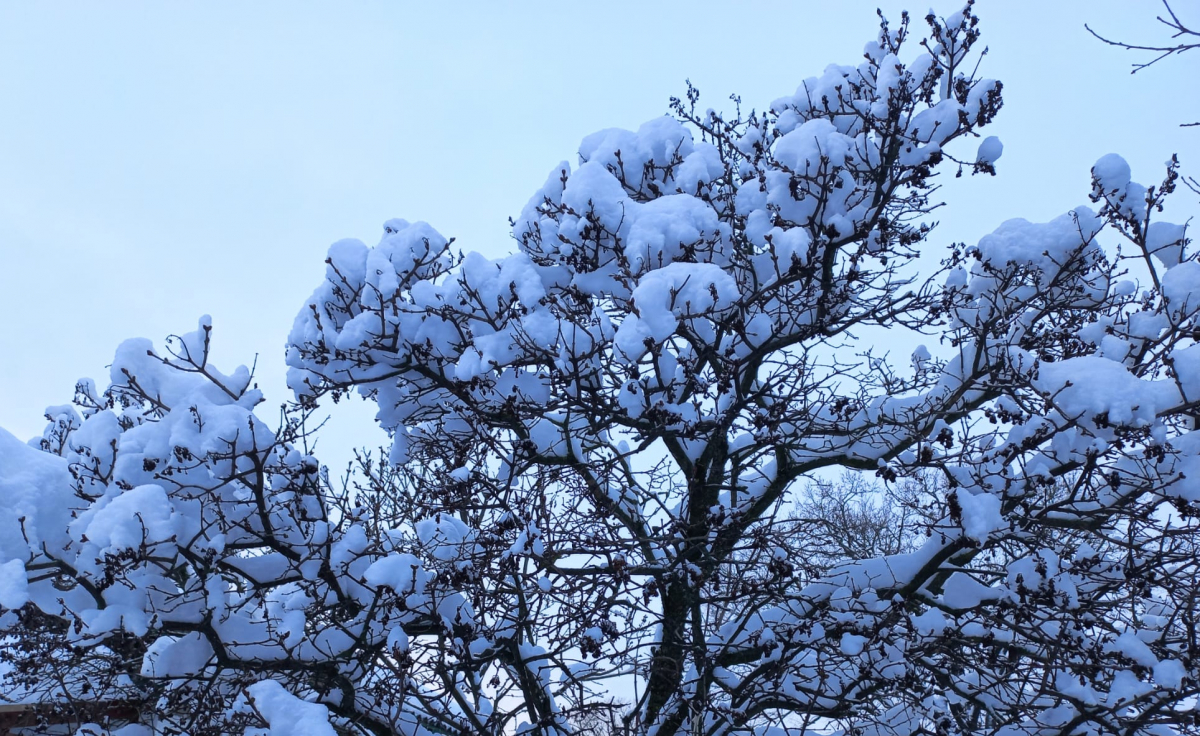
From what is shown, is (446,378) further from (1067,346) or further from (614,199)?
(1067,346)

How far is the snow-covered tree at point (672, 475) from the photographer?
4770 millimetres

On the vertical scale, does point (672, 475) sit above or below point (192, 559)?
above

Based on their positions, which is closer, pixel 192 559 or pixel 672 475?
pixel 192 559

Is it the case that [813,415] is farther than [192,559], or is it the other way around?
[813,415]

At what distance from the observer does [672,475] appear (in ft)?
22.7

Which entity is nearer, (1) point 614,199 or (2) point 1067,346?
(1) point 614,199

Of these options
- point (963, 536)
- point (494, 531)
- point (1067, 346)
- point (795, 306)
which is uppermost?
point (795, 306)

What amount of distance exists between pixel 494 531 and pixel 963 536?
279 centimetres

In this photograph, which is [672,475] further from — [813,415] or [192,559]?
[192,559]

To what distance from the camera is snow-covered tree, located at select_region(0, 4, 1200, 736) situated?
4.77 metres

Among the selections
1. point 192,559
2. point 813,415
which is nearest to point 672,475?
point 813,415

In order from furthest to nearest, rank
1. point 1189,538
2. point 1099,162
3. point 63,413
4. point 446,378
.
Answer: point 63,413 → point 446,378 → point 1099,162 → point 1189,538

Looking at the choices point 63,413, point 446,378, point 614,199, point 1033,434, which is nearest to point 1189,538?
point 1033,434

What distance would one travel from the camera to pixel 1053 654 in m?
5.00
